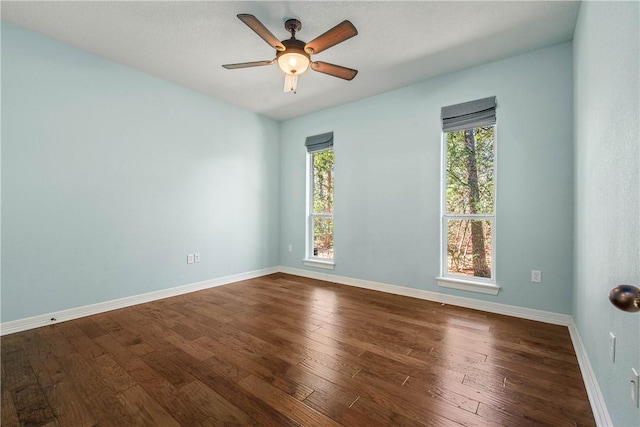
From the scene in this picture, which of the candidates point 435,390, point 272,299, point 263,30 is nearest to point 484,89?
point 263,30

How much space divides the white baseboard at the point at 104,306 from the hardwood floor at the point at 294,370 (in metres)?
0.12

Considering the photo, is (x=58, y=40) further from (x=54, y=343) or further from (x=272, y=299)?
(x=272, y=299)

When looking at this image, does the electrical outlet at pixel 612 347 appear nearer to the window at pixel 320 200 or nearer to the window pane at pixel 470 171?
the window pane at pixel 470 171

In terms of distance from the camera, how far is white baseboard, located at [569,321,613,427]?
4.40 ft

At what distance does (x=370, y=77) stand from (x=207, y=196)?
8.83ft

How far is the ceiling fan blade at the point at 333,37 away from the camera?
6.47 feet

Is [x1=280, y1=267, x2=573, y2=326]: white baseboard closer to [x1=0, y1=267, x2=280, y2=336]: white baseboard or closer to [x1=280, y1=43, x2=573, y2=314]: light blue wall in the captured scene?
[x1=280, y1=43, x2=573, y2=314]: light blue wall

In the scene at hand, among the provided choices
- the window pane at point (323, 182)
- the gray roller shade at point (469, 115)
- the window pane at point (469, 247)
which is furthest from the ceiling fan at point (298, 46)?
the window pane at point (469, 247)

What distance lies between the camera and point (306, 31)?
250cm

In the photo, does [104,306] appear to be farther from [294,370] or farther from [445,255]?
[445,255]

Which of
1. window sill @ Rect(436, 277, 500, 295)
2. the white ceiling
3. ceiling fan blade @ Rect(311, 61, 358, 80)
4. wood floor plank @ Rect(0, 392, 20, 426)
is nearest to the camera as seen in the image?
wood floor plank @ Rect(0, 392, 20, 426)

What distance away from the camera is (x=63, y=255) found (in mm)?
2744

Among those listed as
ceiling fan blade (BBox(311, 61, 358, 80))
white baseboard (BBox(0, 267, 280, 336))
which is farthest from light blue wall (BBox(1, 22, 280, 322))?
ceiling fan blade (BBox(311, 61, 358, 80))

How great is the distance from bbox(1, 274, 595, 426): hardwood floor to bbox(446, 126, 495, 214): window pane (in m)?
1.20
